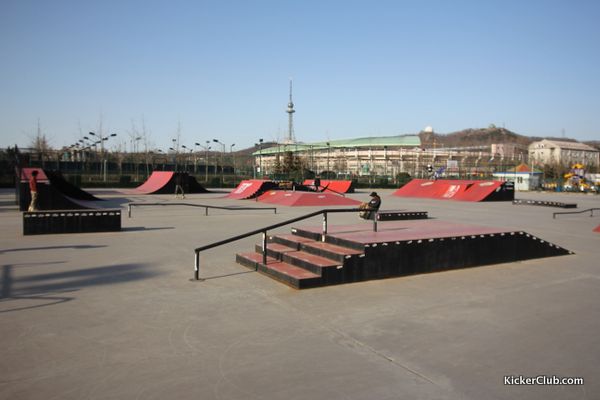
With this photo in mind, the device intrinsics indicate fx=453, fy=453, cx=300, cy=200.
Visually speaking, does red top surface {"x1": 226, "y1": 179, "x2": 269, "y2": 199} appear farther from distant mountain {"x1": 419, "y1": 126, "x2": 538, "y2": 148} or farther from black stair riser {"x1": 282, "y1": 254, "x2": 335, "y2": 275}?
distant mountain {"x1": 419, "y1": 126, "x2": 538, "y2": 148}

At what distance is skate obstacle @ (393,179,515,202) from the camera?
29.6m

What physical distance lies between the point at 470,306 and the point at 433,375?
7.63ft

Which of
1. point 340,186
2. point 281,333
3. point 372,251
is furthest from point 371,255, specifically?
point 340,186

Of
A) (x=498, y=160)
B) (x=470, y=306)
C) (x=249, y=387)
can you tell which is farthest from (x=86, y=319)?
(x=498, y=160)

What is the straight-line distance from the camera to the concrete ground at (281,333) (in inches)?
138

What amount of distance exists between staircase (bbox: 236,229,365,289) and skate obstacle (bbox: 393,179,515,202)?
23.8 metres

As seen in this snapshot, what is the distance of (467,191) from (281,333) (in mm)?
28403

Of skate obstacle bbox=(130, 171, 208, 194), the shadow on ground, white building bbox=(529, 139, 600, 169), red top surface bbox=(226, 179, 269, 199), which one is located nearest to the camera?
the shadow on ground

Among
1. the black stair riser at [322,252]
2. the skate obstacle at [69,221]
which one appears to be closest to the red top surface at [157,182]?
the skate obstacle at [69,221]

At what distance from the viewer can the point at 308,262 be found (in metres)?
7.04

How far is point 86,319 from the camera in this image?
5.04 metres

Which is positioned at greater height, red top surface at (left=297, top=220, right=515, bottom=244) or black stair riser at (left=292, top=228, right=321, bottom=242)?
red top surface at (left=297, top=220, right=515, bottom=244)

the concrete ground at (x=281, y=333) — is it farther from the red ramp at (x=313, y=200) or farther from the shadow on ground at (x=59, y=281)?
the red ramp at (x=313, y=200)

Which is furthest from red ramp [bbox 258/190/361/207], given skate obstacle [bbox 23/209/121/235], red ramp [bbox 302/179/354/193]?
skate obstacle [bbox 23/209/121/235]
